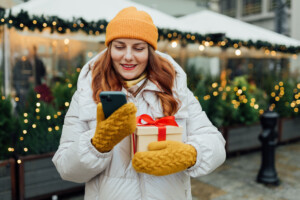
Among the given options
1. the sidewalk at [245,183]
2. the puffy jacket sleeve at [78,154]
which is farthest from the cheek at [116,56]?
the sidewalk at [245,183]

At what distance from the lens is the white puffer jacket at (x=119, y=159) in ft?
4.15

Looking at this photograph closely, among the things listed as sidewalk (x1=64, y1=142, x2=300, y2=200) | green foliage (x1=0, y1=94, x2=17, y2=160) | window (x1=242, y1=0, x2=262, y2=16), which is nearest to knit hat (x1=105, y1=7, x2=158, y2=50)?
green foliage (x1=0, y1=94, x2=17, y2=160)

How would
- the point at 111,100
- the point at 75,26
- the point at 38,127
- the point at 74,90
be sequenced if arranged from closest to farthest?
1. the point at 111,100
2. the point at 38,127
3. the point at 74,90
4. the point at 75,26

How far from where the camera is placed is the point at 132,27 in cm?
142

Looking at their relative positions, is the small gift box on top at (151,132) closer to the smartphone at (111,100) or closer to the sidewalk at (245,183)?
the smartphone at (111,100)

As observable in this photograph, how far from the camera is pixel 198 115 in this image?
1587 millimetres

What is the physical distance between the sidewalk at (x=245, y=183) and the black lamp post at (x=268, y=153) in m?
0.12

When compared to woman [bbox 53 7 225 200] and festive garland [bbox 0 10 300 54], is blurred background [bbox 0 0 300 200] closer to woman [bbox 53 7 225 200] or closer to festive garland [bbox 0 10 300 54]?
festive garland [bbox 0 10 300 54]

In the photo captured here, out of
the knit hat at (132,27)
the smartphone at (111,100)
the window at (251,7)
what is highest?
the window at (251,7)

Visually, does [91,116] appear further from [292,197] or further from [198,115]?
[292,197]

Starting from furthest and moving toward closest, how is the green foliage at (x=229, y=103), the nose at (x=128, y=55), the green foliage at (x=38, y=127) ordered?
the green foliage at (x=229, y=103)
the green foliage at (x=38, y=127)
the nose at (x=128, y=55)

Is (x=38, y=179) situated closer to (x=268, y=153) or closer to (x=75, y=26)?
(x=75, y=26)

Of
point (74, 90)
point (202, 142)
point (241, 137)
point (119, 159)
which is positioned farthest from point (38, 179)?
point (241, 137)

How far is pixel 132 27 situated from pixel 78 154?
0.68 m
